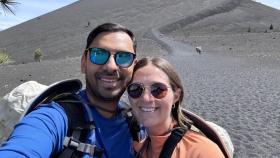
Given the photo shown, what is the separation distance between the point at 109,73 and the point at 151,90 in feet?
0.86

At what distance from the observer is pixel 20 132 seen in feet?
7.10

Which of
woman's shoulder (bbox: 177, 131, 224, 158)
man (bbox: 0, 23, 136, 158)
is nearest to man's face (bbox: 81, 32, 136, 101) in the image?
man (bbox: 0, 23, 136, 158)

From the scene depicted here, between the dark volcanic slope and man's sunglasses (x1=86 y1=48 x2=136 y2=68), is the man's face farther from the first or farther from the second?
the dark volcanic slope

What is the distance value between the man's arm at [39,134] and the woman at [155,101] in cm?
52

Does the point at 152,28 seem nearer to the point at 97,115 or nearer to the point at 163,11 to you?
the point at 163,11

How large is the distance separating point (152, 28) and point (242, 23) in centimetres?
960

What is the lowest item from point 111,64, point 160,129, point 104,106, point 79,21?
point 79,21

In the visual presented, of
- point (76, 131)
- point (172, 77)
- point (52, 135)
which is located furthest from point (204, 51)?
point (52, 135)

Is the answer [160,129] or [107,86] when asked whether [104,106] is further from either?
[160,129]

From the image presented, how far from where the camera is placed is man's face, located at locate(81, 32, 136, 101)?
9.16 ft

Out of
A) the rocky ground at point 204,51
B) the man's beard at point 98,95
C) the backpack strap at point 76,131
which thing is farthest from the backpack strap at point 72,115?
the rocky ground at point 204,51

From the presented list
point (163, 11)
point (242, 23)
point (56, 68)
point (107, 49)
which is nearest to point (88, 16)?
point (163, 11)

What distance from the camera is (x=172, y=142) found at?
243 centimetres

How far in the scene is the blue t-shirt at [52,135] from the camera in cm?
210
